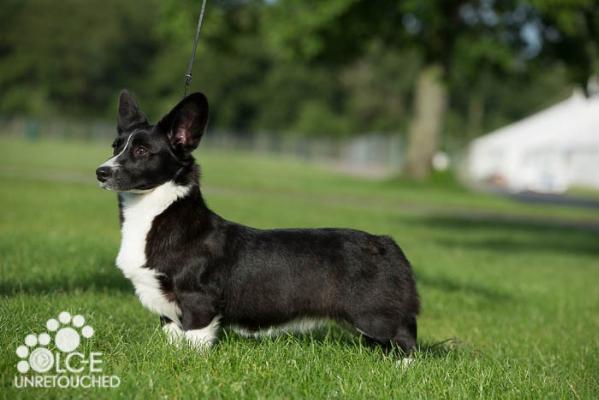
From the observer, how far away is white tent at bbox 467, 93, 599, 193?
49.9 m

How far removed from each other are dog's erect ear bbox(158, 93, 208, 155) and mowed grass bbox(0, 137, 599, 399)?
1.26 m

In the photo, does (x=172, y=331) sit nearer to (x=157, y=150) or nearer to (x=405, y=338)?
(x=157, y=150)

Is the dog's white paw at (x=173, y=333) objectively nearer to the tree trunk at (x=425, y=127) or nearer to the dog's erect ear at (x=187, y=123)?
the dog's erect ear at (x=187, y=123)

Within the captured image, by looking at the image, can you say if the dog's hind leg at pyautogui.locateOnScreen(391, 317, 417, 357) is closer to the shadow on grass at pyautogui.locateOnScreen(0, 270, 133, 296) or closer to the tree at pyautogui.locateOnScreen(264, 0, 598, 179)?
the shadow on grass at pyautogui.locateOnScreen(0, 270, 133, 296)

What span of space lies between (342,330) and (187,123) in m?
2.34

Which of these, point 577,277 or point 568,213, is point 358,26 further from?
point 577,277

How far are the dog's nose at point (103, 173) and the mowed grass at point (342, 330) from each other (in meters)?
1.03

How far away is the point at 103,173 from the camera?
4602 mm

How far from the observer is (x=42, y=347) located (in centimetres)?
444

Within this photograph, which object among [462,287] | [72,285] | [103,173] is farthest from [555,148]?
[103,173]

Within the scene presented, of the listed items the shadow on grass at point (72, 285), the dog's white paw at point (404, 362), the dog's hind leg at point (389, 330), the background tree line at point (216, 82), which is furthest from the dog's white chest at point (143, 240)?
the background tree line at point (216, 82)

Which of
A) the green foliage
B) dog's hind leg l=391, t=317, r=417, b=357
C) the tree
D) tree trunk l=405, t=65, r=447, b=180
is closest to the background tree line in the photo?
the green foliage

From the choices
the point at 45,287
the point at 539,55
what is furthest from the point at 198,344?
the point at 539,55

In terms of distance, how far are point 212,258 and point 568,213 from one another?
25300 millimetres
